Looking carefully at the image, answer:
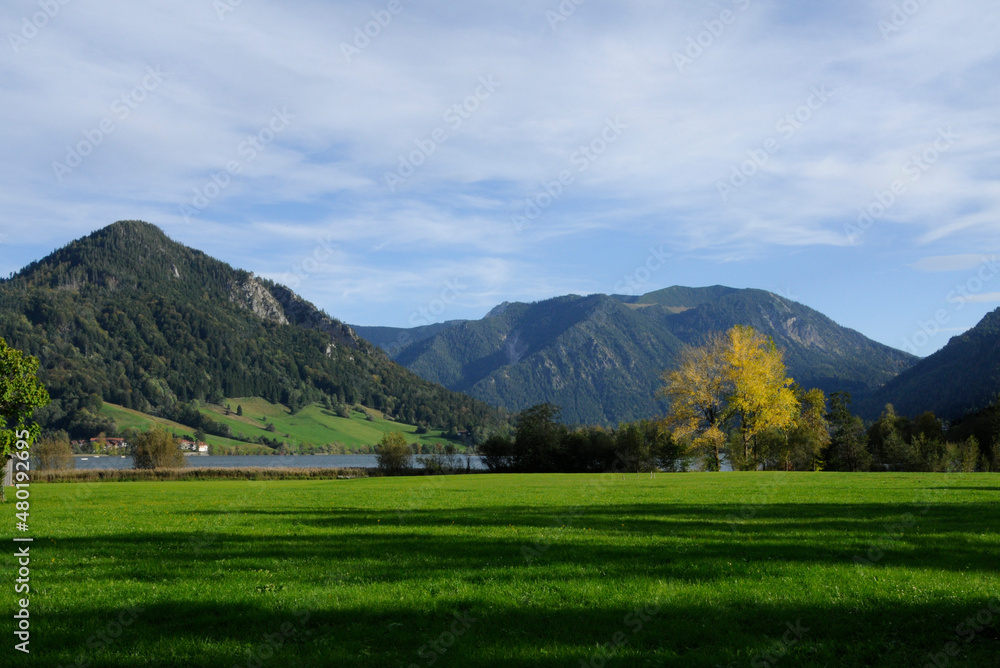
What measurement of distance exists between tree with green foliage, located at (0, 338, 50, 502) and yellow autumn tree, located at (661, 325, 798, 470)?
50491 mm

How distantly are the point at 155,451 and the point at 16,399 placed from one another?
83.8 meters

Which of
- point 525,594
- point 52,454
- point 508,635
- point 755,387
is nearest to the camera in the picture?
point 508,635

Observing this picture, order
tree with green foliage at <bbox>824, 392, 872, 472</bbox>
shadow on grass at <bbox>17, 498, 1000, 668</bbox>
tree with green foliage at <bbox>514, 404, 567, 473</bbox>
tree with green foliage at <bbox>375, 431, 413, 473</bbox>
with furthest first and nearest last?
1. tree with green foliage at <bbox>514, 404, 567, 473</bbox>
2. tree with green foliage at <bbox>824, 392, 872, 472</bbox>
3. tree with green foliage at <bbox>375, 431, 413, 473</bbox>
4. shadow on grass at <bbox>17, 498, 1000, 668</bbox>

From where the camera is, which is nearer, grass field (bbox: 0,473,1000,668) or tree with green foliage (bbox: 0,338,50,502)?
grass field (bbox: 0,473,1000,668)

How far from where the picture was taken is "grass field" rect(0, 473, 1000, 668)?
802 cm

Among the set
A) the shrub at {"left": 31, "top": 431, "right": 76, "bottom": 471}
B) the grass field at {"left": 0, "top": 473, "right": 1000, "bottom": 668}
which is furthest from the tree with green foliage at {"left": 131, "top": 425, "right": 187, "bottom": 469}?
the grass field at {"left": 0, "top": 473, "right": 1000, "bottom": 668}

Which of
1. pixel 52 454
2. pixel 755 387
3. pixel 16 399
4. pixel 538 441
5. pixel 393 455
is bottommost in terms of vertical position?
pixel 393 455

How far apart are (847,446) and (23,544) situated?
11081cm

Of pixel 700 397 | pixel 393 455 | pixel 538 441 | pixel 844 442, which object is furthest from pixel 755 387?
pixel 393 455

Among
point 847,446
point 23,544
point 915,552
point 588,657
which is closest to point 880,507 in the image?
point 915,552

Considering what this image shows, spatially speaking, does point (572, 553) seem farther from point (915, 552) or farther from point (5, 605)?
point (5, 605)

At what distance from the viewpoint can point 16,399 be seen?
2912 centimetres

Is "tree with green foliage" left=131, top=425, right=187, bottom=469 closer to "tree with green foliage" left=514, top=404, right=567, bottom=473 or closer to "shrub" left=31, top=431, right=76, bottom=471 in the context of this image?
"shrub" left=31, top=431, right=76, bottom=471

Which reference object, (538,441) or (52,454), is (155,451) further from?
(538,441)
